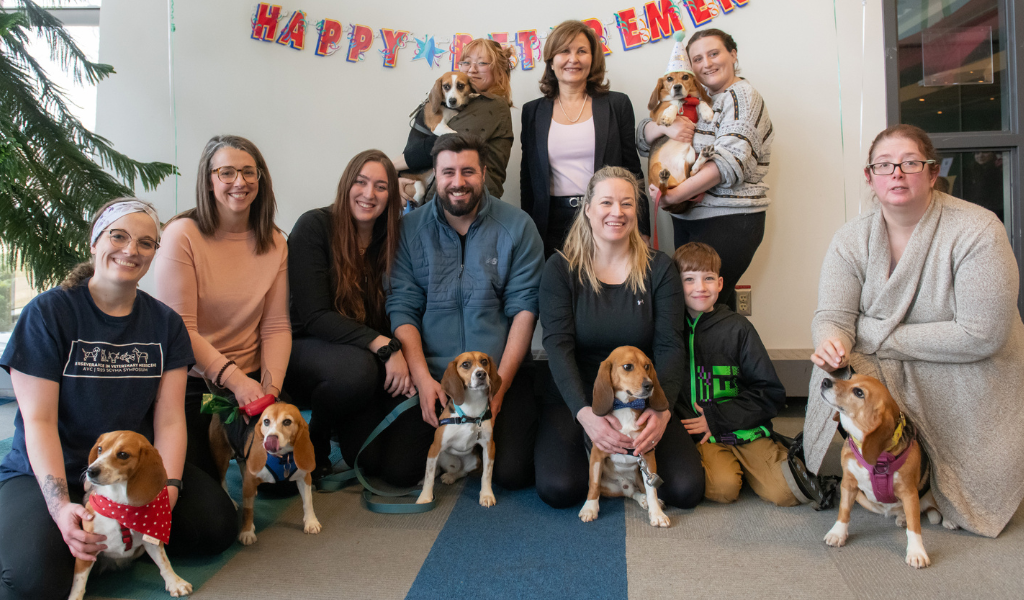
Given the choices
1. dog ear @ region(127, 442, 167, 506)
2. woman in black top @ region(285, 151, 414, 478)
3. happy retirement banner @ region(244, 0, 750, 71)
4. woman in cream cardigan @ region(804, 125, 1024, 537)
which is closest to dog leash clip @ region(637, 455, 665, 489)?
woman in cream cardigan @ region(804, 125, 1024, 537)

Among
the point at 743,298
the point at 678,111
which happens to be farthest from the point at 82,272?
the point at 743,298

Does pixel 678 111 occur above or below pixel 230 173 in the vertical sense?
above

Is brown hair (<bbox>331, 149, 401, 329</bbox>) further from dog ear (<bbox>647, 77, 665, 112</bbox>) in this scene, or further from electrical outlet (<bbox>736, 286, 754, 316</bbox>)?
electrical outlet (<bbox>736, 286, 754, 316</bbox>)

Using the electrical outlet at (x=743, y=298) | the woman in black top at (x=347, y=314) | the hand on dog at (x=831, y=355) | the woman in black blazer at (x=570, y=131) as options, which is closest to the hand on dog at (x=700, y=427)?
the hand on dog at (x=831, y=355)

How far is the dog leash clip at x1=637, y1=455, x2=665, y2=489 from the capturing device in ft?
6.88

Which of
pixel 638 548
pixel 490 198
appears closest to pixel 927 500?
pixel 638 548

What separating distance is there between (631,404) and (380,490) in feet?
3.55

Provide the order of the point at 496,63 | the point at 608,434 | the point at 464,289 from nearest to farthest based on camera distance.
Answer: the point at 608,434 → the point at 464,289 → the point at 496,63

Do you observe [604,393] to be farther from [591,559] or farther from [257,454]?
[257,454]

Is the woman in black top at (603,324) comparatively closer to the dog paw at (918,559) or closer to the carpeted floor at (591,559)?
the carpeted floor at (591,559)

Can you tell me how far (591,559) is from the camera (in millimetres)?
1882

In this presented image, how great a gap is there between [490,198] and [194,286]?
1196mm

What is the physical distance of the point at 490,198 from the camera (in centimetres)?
269

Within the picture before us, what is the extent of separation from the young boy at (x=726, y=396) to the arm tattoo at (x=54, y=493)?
77.3 inches
